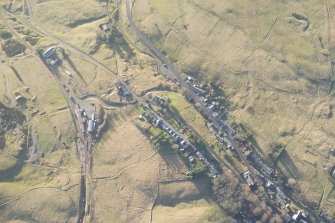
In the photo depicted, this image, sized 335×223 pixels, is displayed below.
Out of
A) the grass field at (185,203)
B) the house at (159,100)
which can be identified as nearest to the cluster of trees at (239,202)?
the grass field at (185,203)

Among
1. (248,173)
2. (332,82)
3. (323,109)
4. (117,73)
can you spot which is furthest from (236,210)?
(117,73)

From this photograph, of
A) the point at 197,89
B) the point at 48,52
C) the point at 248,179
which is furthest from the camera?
the point at 48,52

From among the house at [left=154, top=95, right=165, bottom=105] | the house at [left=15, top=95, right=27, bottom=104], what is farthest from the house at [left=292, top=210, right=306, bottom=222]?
the house at [left=15, top=95, right=27, bottom=104]

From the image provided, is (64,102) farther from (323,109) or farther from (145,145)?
(323,109)

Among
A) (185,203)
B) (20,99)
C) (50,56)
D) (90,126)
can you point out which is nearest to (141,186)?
(185,203)

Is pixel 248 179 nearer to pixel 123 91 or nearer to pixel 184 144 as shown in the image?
pixel 184 144

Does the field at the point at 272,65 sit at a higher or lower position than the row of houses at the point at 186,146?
higher

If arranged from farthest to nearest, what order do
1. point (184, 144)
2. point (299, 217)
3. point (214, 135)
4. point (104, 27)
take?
Result: point (104, 27) → point (214, 135) → point (184, 144) → point (299, 217)

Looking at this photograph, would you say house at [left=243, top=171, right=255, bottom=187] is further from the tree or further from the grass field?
the grass field

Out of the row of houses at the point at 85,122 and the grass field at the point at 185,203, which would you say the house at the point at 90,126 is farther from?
the grass field at the point at 185,203
